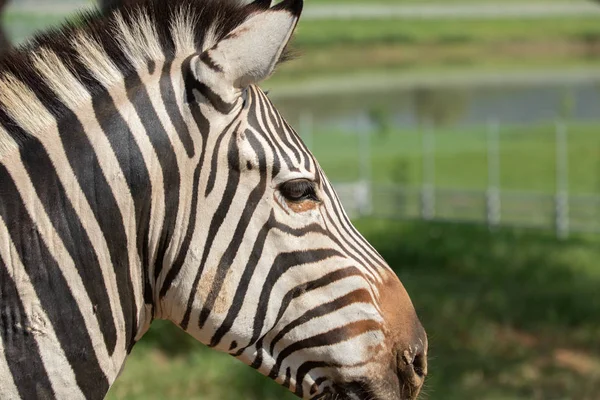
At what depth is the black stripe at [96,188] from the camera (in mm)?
2104

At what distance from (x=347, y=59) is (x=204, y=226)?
125 ft

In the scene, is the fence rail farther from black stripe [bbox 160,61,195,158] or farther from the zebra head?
black stripe [bbox 160,61,195,158]

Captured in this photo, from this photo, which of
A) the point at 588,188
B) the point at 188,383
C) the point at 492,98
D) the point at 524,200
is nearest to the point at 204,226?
the point at 188,383

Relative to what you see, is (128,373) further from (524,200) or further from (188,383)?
(524,200)

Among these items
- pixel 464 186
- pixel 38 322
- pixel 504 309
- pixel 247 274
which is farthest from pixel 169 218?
pixel 464 186

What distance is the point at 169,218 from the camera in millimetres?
2139

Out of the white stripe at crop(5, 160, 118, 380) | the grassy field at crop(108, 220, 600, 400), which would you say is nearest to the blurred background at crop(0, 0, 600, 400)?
the grassy field at crop(108, 220, 600, 400)

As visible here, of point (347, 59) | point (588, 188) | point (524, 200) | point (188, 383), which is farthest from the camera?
point (347, 59)

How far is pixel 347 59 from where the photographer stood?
3972cm

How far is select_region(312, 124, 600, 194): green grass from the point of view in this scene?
18188mm

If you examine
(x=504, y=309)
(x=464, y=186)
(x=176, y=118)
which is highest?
(x=176, y=118)

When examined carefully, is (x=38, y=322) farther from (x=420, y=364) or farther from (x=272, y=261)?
(x=420, y=364)

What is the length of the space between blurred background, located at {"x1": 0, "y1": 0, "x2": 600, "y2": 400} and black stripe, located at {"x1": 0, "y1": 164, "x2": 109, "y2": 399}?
0.60 metres

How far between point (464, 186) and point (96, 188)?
16.3 meters
